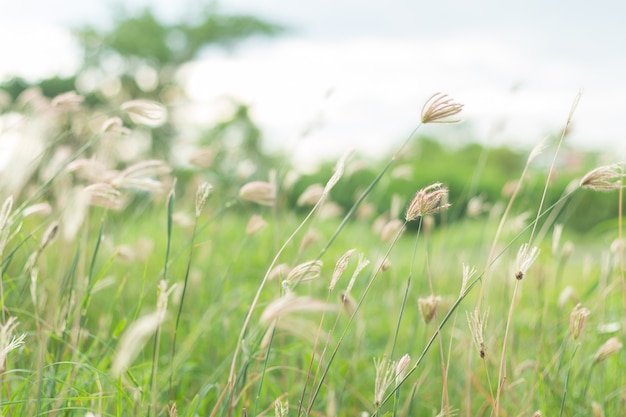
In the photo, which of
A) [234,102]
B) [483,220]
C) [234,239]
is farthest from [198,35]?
[234,239]

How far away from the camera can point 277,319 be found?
0.83 m

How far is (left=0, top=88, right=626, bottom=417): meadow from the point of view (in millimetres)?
1002

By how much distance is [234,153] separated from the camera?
11.8 feet

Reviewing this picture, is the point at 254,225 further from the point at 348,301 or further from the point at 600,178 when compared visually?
the point at 600,178

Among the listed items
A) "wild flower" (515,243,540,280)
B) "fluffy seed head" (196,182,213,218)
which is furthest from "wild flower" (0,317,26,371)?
"wild flower" (515,243,540,280)

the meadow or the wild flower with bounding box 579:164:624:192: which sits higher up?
the wild flower with bounding box 579:164:624:192

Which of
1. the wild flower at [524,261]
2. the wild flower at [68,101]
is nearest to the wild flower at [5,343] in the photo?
the wild flower at [68,101]

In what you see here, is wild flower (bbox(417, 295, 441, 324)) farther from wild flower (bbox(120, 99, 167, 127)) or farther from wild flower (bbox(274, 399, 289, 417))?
wild flower (bbox(120, 99, 167, 127))

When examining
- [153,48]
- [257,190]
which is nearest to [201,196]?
[257,190]

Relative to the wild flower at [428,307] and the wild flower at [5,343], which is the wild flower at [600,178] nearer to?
the wild flower at [428,307]

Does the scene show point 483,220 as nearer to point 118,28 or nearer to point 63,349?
point 63,349

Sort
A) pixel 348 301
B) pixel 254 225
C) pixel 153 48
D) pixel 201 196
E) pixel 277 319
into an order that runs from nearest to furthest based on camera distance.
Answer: pixel 277 319, pixel 201 196, pixel 348 301, pixel 254 225, pixel 153 48

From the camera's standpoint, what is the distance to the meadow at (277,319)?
1.00 m

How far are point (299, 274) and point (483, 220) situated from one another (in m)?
8.18
